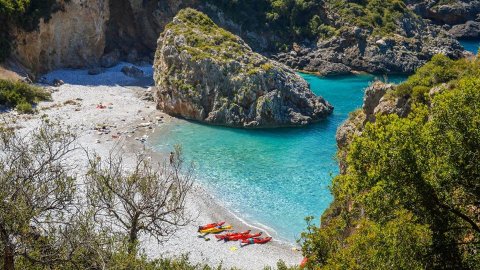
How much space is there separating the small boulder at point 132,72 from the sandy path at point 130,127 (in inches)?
39.2

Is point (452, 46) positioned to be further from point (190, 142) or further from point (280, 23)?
point (190, 142)

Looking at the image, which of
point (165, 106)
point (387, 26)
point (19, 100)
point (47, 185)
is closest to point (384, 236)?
point (47, 185)

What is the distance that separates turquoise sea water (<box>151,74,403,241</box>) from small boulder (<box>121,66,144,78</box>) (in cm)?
2185

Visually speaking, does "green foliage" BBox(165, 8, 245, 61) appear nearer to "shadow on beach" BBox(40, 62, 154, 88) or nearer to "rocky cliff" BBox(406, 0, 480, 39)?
"shadow on beach" BBox(40, 62, 154, 88)

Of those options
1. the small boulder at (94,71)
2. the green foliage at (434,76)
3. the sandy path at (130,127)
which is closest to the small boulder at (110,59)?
the sandy path at (130,127)

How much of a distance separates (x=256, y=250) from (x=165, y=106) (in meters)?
30.9

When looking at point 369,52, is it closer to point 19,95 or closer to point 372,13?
point 372,13

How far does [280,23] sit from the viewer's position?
296 ft

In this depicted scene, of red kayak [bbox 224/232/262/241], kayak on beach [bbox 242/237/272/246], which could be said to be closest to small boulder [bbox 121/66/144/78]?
red kayak [bbox 224/232/262/241]

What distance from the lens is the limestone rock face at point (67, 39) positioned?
65.1 meters

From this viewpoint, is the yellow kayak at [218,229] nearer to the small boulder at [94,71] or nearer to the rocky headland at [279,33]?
the small boulder at [94,71]

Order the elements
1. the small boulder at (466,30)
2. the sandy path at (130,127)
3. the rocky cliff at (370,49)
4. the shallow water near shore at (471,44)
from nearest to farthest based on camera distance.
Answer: the sandy path at (130,127) → the rocky cliff at (370,49) → the shallow water near shore at (471,44) → the small boulder at (466,30)

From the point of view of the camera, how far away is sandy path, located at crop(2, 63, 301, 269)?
97.9 feet

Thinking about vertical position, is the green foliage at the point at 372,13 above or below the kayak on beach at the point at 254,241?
above
